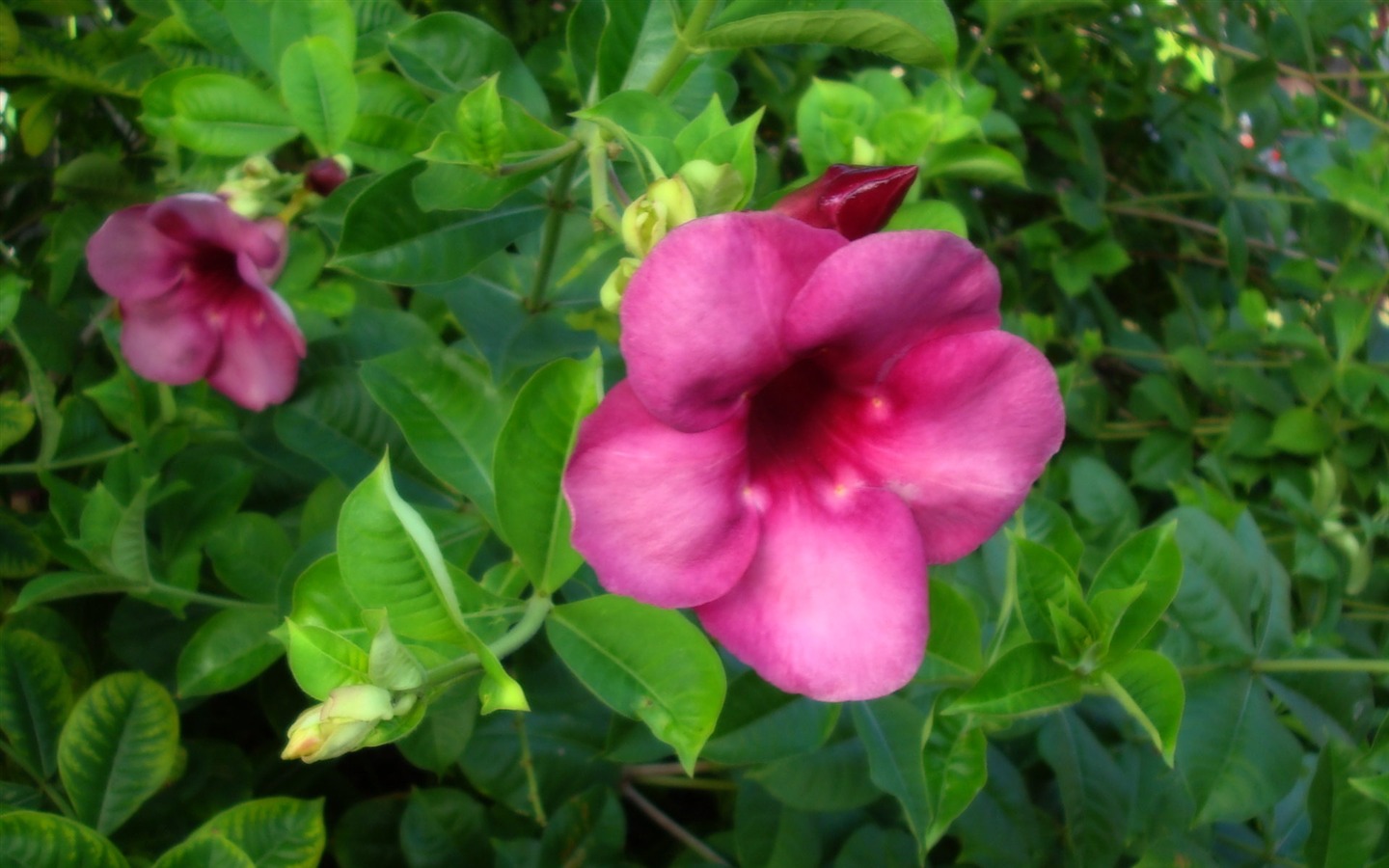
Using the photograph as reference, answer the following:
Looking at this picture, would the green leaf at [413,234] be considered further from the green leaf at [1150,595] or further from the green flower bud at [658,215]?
the green leaf at [1150,595]

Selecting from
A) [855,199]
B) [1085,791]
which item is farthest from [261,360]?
[1085,791]

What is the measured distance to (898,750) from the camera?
93cm

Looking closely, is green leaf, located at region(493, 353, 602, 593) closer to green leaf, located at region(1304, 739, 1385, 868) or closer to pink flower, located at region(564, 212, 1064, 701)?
pink flower, located at region(564, 212, 1064, 701)

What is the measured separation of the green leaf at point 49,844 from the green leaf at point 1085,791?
94cm

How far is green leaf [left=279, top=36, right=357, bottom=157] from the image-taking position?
0.89 metres

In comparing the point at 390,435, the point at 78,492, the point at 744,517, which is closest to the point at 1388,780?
the point at 744,517

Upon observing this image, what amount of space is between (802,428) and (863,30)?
0.33 metres

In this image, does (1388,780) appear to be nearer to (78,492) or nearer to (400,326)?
(400,326)

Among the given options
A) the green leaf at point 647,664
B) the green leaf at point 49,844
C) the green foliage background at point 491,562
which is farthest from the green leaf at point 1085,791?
the green leaf at point 49,844

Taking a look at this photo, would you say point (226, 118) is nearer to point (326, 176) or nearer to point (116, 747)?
point (326, 176)

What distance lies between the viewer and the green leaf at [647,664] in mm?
669

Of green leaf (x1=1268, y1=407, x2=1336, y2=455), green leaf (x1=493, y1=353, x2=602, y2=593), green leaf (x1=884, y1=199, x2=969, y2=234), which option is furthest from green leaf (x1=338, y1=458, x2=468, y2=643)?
green leaf (x1=1268, y1=407, x2=1336, y2=455)

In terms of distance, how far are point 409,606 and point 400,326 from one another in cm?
55

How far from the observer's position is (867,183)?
697mm
